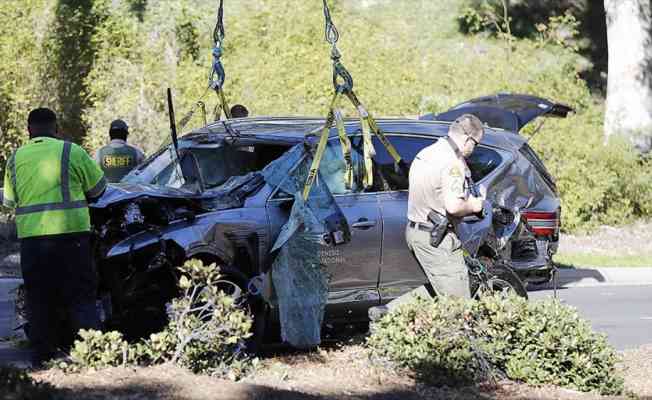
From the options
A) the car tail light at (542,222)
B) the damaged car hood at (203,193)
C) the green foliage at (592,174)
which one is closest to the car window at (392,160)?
the damaged car hood at (203,193)

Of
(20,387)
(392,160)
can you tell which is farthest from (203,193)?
(20,387)

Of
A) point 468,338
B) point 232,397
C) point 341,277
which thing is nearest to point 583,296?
point 341,277

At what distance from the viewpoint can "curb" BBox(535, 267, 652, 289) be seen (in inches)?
592

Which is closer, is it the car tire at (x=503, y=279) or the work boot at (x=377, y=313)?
the work boot at (x=377, y=313)

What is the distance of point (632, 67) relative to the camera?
2256 cm

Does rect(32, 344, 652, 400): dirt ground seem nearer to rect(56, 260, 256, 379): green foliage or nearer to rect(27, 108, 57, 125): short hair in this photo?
rect(56, 260, 256, 379): green foliage

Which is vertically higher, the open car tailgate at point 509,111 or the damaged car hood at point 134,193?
the open car tailgate at point 509,111

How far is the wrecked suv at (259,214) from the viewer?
8.33 m

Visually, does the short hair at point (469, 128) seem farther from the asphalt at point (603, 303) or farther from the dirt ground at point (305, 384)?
the asphalt at point (603, 303)

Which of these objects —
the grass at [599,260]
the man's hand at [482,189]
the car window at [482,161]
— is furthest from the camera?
the grass at [599,260]

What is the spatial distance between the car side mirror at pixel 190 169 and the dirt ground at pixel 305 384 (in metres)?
1.76

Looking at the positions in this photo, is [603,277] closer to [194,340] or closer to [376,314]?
[376,314]

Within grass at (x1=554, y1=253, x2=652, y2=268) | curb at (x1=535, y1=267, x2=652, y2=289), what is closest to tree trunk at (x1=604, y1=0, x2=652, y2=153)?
grass at (x1=554, y1=253, x2=652, y2=268)

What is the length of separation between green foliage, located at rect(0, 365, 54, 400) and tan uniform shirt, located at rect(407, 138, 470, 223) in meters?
3.50
